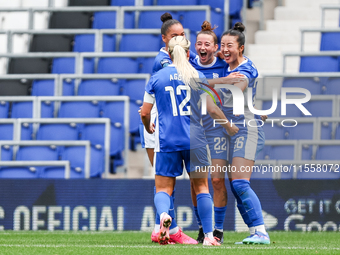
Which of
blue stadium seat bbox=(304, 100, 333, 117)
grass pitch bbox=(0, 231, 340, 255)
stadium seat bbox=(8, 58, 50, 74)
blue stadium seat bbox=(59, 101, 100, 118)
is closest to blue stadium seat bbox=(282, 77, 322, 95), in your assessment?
blue stadium seat bbox=(304, 100, 333, 117)

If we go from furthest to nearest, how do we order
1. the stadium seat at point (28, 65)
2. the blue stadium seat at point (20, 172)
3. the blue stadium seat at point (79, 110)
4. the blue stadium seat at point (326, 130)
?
the stadium seat at point (28, 65) < the blue stadium seat at point (79, 110) < the blue stadium seat at point (326, 130) < the blue stadium seat at point (20, 172)

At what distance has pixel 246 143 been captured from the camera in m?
5.48

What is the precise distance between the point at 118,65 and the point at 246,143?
4389 millimetres

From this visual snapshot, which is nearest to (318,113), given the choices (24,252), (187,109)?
(187,109)

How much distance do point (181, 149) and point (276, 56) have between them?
5930mm

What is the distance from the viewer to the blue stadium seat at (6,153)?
8.34 meters

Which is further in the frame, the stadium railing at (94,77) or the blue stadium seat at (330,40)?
the blue stadium seat at (330,40)

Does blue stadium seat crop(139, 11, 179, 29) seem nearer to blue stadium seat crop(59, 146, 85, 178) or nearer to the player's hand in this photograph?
blue stadium seat crop(59, 146, 85, 178)

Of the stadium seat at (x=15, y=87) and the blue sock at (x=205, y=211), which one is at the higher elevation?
the stadium seat at (x=15, y=87)

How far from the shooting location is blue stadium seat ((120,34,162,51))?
975cm

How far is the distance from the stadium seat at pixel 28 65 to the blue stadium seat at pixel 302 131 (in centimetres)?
385

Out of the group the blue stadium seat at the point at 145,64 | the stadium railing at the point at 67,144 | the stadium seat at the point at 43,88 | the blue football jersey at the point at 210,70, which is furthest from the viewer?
the stadium seat at the point at 43,88

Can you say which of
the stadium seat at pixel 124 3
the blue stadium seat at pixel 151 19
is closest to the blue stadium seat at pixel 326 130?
the blue stadium seat at pixel 151 19

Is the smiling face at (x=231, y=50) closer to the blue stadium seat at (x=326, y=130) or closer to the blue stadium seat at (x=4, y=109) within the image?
the blue stadium seat at (x=326, y=130)
